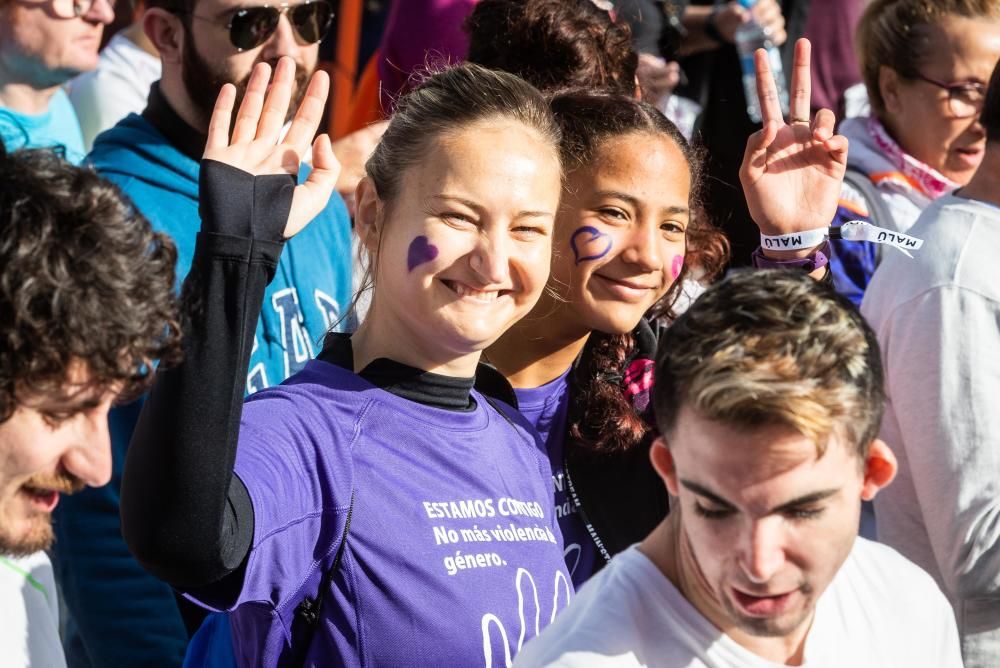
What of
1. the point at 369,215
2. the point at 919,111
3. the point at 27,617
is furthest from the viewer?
the point at 919,111

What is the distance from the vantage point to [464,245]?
2.44 m

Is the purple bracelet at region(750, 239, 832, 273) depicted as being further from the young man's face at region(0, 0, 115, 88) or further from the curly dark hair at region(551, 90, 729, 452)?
the young man's face at region(0, 0, 115, 88)

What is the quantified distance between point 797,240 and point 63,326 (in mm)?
1735

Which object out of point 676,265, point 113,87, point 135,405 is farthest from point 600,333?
point 113,87

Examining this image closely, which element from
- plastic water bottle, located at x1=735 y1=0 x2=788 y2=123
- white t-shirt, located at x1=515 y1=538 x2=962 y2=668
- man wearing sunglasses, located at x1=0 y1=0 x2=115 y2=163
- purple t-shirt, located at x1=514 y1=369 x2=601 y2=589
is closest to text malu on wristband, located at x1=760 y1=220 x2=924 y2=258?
purple t-shirt, located at x1=514 y1=369 x2=601 y2=589

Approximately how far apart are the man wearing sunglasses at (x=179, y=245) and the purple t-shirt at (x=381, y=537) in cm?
66

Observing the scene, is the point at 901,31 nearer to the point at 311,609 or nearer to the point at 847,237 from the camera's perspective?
the point at 847,237

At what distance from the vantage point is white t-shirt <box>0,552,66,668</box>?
1.92 metres

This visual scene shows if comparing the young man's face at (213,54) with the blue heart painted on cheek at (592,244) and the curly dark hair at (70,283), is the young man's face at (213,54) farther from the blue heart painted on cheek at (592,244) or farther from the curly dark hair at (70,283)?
the curly dark hair at (70,283)

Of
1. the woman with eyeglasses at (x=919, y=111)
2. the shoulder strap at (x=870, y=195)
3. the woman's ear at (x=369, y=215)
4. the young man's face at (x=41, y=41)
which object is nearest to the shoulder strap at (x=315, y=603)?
the woman's ear at (x=369, y=215)

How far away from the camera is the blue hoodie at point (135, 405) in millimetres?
2887

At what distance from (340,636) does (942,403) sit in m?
1.37

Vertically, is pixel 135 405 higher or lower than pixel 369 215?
lower

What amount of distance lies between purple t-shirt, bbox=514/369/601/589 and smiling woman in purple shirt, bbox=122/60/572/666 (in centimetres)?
17
